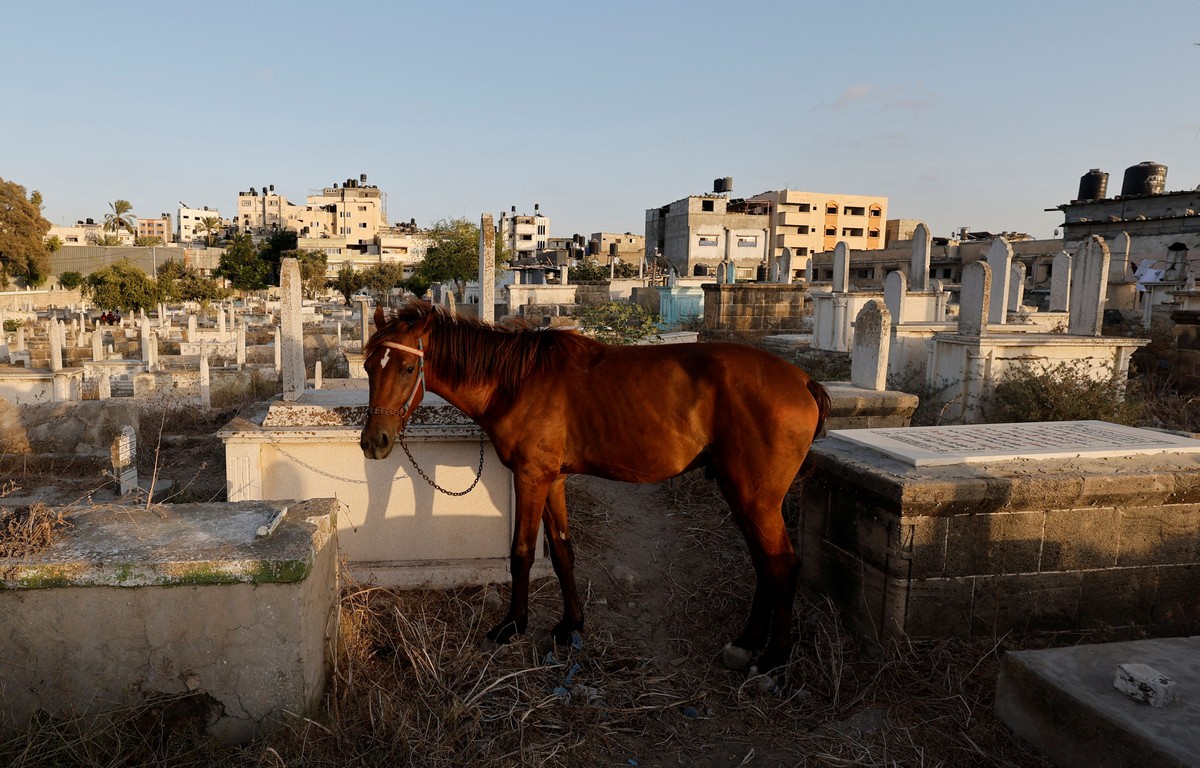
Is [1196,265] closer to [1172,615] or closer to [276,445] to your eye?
[1172,615]

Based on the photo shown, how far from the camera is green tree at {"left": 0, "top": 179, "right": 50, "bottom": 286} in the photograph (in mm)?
51469

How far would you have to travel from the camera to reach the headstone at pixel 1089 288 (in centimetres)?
1155

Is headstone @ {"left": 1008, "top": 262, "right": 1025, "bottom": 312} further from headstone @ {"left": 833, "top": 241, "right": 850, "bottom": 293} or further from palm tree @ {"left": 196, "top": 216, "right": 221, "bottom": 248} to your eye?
palm tree @ {"left": 196, "top": 216, "right": 221, "bottom": 248}

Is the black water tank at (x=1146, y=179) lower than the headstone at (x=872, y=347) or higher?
higher

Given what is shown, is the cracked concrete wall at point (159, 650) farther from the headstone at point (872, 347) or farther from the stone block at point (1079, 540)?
the headstone at point (872, 347)

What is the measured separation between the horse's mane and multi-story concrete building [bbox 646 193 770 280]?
53.2 metres

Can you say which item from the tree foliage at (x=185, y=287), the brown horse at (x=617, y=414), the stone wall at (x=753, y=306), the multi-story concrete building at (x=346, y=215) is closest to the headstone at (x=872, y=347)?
the brown horse at (x=617, y=414)

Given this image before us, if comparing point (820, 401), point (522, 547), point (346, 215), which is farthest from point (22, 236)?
point (820, 401)

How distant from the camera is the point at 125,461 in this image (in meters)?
8.61

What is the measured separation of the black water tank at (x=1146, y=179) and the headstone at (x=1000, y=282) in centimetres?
2799

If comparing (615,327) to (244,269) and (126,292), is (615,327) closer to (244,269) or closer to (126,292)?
(126,292)

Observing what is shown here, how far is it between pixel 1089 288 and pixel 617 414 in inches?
439

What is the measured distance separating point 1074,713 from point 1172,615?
6.48 ft

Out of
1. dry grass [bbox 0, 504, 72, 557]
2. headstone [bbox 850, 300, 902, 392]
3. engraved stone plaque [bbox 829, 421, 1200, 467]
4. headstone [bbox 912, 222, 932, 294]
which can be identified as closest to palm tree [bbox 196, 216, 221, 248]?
headstone [bbox 912, 222, 932, 294]
